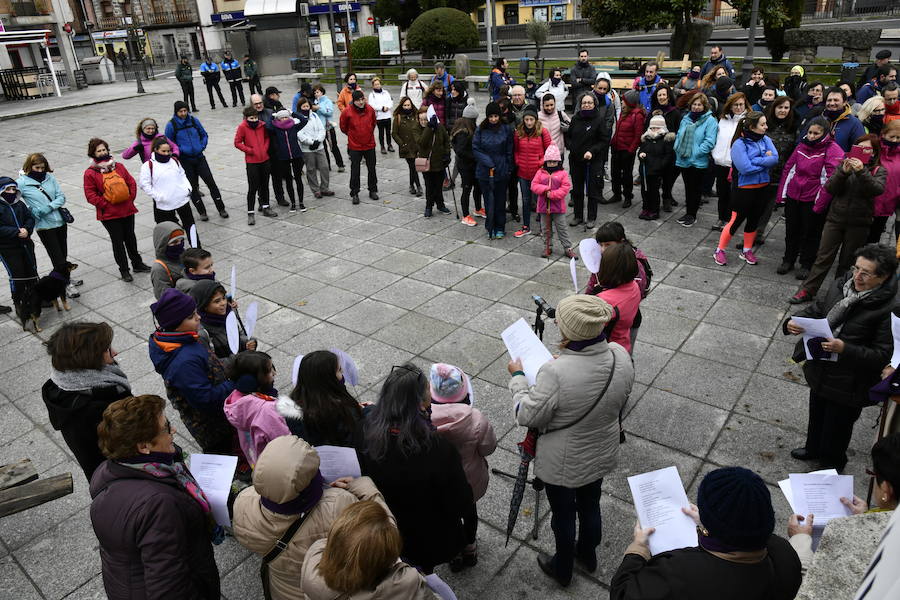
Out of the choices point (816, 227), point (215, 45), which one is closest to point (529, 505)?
point (816, 227)

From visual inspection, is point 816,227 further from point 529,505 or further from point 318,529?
point 318,529

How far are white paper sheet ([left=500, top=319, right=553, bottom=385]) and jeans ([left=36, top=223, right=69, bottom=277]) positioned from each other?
21.0 feet

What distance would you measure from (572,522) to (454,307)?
3837 mm

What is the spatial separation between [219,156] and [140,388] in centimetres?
990

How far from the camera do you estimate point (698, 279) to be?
736cm

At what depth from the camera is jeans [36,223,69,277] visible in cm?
753

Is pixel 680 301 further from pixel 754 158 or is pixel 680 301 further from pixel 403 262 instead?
pixel 403 262

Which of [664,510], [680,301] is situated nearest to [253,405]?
[664,510]

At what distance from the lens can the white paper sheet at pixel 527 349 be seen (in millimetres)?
3266

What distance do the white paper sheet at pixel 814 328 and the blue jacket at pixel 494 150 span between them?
5.00m

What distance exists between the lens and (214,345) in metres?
4.48

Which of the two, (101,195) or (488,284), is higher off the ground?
(101,195)

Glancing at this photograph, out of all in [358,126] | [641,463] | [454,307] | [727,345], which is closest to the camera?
[641,463]

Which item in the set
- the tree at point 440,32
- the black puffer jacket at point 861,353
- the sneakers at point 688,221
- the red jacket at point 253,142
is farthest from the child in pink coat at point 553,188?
the tree at point 440,32
